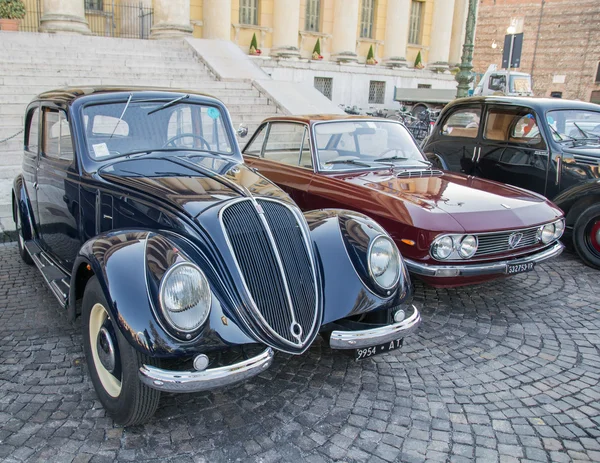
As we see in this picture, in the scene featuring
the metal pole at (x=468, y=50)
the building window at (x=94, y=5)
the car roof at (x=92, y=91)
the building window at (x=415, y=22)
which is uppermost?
the building window at (x=415, y=22)

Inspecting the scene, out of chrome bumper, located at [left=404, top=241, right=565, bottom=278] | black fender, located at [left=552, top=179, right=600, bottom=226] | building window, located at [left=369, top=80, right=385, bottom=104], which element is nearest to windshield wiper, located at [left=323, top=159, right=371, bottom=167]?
chrome bumper, located at [left=404, top=241, right=565, bottom=278]

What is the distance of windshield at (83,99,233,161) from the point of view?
13.2 ft

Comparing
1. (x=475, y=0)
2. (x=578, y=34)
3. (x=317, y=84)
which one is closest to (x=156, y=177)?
(x=475, y=0)

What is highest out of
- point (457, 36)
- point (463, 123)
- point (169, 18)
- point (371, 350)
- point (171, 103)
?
point (457, 36)

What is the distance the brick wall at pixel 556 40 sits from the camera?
4212 centimetres

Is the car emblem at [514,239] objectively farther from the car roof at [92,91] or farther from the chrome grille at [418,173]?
the car roof at [92,91]

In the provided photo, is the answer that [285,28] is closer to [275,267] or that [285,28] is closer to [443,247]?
[443,247]

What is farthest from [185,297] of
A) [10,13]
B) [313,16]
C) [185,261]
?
[313,16]

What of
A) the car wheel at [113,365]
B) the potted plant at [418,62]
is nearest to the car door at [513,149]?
the car wheel at [113,365]

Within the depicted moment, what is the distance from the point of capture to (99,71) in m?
13.4

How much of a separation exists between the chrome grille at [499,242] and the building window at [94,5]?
1808 cm

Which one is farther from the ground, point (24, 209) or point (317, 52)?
point (317, 52)

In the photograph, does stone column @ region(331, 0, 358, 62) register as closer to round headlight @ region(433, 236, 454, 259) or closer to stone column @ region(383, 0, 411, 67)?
stone column @ region(383, 0, 411, 67)

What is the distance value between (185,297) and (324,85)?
71.8ft
